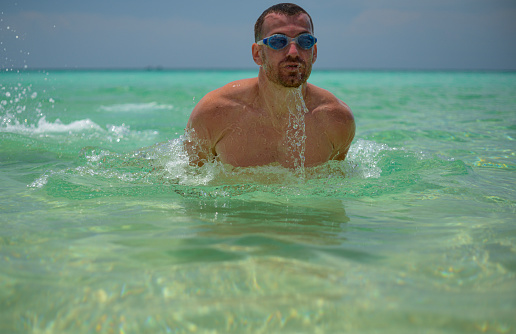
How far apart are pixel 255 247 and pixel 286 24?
1.99m

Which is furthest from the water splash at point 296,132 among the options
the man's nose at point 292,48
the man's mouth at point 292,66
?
the man's nose at point 292,48

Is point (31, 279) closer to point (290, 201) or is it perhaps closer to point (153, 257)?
point (153, 257)

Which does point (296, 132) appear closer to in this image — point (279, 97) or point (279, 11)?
point (279, 97)

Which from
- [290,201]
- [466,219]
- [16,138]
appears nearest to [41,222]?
[290,201]

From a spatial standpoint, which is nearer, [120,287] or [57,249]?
[120,287]

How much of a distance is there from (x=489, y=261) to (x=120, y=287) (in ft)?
4.92

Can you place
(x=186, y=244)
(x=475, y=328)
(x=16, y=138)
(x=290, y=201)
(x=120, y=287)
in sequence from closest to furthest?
(x=475, y=328)
(x=120, y=287)
(x=186, y=244)
(x=290, y=201)
(x=16, y=138)

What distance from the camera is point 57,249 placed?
2021 mm

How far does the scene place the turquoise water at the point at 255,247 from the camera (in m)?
1.47

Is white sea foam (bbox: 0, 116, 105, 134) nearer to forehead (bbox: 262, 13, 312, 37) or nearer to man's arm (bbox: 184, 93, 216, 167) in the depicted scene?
man's arm (bbox: 184, 93, 216, 167)

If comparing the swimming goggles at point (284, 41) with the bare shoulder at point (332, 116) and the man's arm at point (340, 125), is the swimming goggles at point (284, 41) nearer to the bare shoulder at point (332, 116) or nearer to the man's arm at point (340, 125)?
the bare shoulder at point (332, 116)

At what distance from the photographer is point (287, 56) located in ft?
10.9

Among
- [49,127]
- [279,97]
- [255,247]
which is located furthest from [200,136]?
[49,127]

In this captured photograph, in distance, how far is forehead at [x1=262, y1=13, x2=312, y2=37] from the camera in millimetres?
3385
